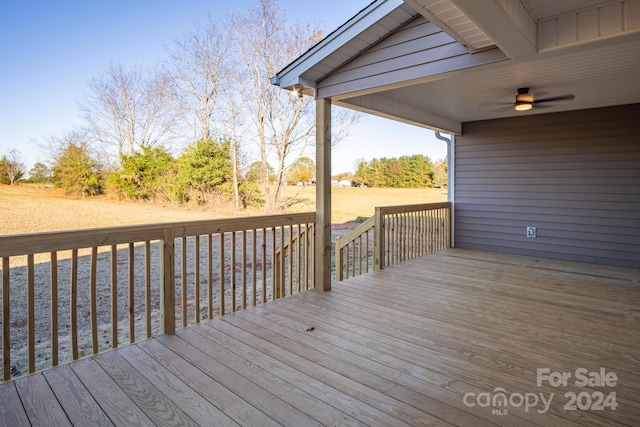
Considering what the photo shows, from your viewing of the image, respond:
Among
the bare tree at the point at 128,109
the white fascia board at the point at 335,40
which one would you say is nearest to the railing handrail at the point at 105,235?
the white fascia board at the point at 335,40

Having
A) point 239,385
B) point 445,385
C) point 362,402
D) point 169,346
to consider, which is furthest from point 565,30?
point 169,346

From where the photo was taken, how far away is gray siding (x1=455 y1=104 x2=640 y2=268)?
16.6 ft

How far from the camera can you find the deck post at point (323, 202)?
12.6 ft

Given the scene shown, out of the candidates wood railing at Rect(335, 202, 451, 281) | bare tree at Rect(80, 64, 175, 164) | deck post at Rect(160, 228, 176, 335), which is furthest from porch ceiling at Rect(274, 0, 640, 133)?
bare tree at Rect(80, 64, 175, 164)

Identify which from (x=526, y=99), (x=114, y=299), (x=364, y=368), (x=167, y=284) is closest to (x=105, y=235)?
(x=114, y=299)

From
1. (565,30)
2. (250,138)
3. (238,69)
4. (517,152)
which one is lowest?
(517,152)

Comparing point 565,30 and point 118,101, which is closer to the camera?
point 565,30

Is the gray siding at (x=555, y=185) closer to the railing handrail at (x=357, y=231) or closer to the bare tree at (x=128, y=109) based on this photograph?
the railing handrail at (x=357, y=231)

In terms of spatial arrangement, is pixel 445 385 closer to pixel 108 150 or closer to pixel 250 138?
pixel 250 138

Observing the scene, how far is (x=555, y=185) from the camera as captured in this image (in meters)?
5.59

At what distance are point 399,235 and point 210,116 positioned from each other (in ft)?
27.6

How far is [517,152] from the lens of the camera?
5922 millimetres

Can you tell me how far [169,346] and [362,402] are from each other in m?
1.49

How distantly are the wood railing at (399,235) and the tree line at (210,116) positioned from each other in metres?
6.31
